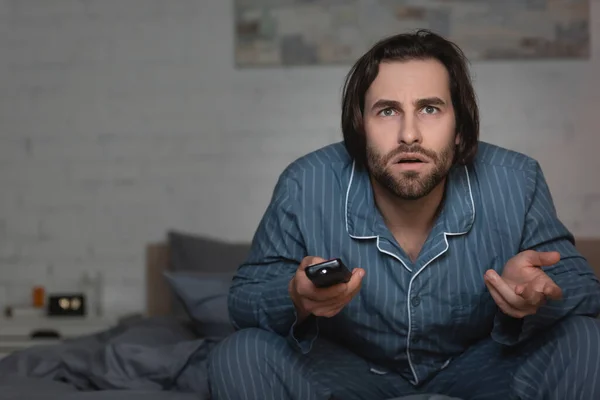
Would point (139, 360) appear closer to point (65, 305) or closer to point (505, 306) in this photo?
point (505, 306)

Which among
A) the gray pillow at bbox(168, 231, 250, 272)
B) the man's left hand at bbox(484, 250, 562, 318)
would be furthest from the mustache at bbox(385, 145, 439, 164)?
the gray pillow at bbox(168, 231, 250, 272)

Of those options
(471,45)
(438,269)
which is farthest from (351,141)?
(471,45)

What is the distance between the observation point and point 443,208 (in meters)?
1.85

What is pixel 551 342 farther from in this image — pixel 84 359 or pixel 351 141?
pixel 84 359

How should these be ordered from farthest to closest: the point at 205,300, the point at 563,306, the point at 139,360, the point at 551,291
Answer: the point at 205,300, the point at 139,360, the point at 563,306, the point at 551,291

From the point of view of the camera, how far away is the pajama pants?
148 cm

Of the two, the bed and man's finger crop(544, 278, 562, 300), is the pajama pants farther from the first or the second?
the bed

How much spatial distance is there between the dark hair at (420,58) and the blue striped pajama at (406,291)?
0.17 ft

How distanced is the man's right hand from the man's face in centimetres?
33

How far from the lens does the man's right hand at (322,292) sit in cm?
149

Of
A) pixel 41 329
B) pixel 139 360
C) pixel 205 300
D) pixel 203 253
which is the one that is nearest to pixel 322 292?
pixel 139 360

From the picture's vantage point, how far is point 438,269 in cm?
177

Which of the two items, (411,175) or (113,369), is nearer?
(411,175)

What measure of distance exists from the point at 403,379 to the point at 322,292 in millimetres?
409
